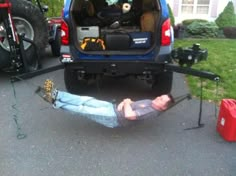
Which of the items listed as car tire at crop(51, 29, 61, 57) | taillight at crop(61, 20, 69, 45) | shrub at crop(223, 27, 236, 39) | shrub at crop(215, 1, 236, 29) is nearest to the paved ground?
taillight at crop(61, 20, 69, 45)

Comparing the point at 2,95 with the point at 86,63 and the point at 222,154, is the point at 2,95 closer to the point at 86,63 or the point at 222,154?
the point at 86,63

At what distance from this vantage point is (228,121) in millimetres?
3701

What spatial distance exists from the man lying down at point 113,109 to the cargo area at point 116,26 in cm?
99

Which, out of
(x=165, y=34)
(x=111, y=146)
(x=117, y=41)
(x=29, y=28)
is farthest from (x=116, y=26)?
(x=111, y=146)

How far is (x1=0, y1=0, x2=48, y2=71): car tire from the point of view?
587cm

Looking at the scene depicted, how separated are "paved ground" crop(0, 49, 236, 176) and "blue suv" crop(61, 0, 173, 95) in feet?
2.02

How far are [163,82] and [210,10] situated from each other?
26.9ft

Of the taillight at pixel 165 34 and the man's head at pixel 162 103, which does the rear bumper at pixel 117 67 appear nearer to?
the taillight at pixel 165 34

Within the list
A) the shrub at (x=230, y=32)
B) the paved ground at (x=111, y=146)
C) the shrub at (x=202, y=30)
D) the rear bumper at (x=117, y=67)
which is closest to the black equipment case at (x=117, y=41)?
the rear bumper at (x=117, y=67)

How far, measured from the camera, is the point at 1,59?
18.9 feet

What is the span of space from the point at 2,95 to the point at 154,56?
258 centimetres

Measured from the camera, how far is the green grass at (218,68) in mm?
5305

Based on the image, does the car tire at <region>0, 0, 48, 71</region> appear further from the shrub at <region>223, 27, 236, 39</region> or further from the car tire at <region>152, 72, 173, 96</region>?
the shrub at <region>223, 27, 236, 39</region>

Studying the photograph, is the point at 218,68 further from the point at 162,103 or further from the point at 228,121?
the point at 162,103
